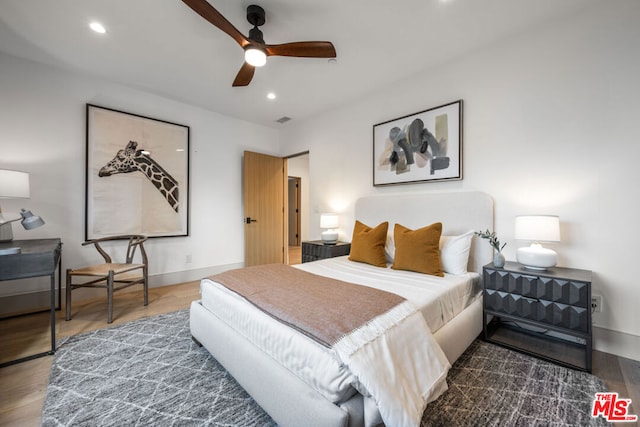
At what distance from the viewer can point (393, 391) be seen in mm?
1036

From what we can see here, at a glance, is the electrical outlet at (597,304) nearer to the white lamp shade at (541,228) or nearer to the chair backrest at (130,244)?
the white lamp shade at (541,228)

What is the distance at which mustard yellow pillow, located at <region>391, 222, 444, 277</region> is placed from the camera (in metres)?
2.33

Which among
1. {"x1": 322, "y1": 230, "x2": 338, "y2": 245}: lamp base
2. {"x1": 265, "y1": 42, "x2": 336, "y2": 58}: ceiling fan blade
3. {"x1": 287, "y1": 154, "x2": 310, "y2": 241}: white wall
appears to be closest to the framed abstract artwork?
{"x1": 322, "y1": 230, "x2": 338, "y2": 245}: lamp base

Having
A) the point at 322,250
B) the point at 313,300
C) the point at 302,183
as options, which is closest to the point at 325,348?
the point at 313,300

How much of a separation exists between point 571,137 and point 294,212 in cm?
710

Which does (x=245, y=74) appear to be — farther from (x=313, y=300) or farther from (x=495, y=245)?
(x=495, y=245)

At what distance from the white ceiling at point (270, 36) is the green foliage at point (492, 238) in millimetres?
1878

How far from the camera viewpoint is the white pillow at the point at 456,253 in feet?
7.86

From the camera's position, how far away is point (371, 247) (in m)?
2.78

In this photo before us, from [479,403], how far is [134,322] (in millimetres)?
2985

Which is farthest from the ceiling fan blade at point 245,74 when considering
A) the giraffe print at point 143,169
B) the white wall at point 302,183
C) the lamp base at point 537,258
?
the white wall at point 302,183

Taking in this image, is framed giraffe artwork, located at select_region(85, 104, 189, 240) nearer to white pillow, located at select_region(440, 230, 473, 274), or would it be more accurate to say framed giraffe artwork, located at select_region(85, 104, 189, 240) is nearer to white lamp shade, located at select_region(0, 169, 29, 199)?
white lamp shade, located at select_region(0, 169, 29, 199)

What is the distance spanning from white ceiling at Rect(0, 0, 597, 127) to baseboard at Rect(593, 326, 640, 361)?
103 inches

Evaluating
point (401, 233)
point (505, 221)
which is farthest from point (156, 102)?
point (505, 221)
